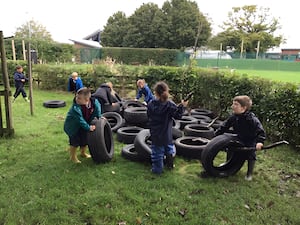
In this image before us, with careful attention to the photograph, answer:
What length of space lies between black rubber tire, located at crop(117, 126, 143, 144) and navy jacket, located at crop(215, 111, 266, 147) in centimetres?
254

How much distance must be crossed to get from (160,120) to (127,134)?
2.09 metres

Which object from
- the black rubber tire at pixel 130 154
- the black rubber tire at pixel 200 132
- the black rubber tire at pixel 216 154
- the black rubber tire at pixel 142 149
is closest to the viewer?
the black rubber tire at pixel 216 154

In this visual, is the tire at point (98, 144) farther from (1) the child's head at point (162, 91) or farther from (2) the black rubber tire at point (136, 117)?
(2) the black rubber tire at point (136, 117)

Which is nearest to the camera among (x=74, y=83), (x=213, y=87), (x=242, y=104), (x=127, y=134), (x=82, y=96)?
(x=242, y=104)

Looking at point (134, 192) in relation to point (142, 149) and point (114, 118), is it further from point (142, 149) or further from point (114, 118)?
point (114, 118)

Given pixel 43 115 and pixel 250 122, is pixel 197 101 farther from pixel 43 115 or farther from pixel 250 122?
pixel 250 122

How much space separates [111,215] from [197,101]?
8091 millimetres

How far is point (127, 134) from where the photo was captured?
6.77 metres

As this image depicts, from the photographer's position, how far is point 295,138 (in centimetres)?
652

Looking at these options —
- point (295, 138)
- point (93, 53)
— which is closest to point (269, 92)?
point (295, 138)

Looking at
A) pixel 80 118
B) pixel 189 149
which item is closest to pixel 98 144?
pixel 80 118

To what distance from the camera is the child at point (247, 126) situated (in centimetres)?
462

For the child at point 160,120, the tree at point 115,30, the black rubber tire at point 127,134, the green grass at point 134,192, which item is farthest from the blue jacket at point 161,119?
the tree at point 115,30

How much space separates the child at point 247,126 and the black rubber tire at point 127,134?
8.30 ft
